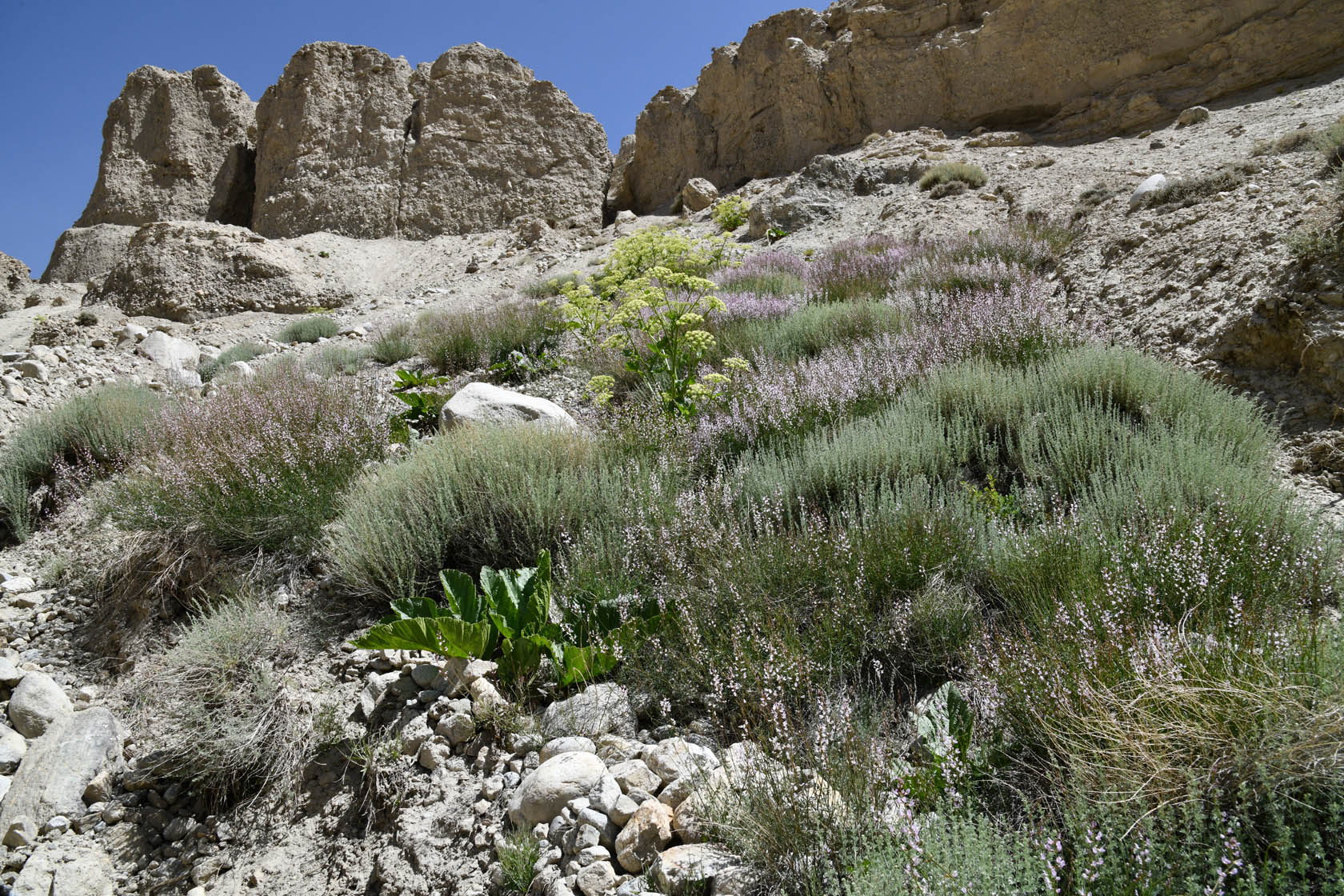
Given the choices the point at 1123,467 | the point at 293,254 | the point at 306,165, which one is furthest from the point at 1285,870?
the point at 306,165

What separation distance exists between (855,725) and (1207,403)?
118 inches

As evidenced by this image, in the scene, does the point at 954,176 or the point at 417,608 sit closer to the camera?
the point at 417,608

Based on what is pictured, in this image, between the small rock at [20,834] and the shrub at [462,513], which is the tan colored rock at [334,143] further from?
the small rock at [20,834]

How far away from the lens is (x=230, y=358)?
10500 mm

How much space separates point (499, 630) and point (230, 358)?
9.76 m

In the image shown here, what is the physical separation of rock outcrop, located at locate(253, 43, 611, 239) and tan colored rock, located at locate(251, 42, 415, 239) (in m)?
0.04

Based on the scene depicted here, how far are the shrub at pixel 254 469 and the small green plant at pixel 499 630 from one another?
1.54 m

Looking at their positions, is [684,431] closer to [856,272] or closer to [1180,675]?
[1180,675]

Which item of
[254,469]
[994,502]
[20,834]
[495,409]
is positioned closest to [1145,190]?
[994,502]

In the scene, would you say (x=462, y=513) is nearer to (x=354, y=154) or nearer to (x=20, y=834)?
(x=20, y=834)

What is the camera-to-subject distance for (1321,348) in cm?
382

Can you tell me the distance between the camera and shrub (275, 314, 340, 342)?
41.3 ft

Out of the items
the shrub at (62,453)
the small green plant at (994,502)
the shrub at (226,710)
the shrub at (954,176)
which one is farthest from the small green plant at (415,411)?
the shrub at (954,176)

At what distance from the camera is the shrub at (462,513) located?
12.0 ft
